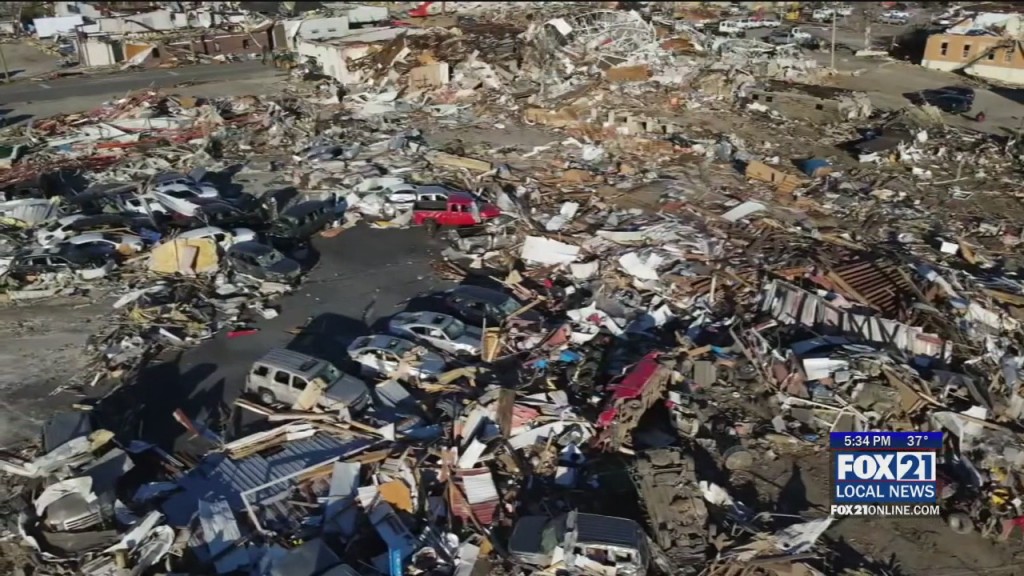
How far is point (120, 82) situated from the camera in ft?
135

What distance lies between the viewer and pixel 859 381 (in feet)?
51.6

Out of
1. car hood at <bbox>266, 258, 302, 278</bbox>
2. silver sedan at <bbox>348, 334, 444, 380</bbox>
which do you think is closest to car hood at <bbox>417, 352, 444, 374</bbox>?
silver sedan at <bbox>348, 334, 444, 380</bbox>


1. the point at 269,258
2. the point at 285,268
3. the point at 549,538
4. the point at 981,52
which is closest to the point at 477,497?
the point at 549,538

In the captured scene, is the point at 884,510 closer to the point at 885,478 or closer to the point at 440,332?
the point at 885,478

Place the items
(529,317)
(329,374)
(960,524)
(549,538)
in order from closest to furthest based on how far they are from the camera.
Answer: (549,538), (960,524), (329,374), (529,317)

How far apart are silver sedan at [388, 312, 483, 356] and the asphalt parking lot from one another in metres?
1.38

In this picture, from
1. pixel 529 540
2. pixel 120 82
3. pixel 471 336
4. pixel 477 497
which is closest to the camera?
pixel 529 540

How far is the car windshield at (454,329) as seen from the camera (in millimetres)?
17719

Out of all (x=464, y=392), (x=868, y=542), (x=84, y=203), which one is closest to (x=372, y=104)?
(x=84, y=203)

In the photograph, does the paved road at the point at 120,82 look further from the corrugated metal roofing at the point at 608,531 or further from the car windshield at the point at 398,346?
the corrugated metal roofing at the point at 608,531

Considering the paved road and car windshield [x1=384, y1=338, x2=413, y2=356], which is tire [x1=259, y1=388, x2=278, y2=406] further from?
the paved road

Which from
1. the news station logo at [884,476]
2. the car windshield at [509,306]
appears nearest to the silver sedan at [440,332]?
the car windshield at [509,306]

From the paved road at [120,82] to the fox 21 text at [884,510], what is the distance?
1445 inches

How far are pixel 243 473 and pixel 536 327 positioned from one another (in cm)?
704
